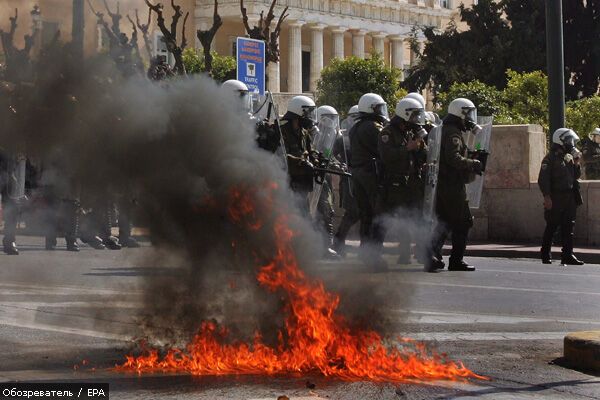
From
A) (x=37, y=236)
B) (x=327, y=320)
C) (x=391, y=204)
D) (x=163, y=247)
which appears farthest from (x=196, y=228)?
(x=37, y=236)

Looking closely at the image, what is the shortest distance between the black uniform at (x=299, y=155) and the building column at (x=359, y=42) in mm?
78965

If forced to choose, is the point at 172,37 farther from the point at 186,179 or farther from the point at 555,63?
the point at 555,63

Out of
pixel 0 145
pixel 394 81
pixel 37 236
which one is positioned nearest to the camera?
pixel 0 145

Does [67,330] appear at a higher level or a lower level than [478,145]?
lower

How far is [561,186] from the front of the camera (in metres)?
14.8

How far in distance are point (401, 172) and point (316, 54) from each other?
77.6 meters

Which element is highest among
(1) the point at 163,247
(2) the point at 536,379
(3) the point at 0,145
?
(3) the point at 0,145

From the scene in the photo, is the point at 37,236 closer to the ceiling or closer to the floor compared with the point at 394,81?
closer to the floor

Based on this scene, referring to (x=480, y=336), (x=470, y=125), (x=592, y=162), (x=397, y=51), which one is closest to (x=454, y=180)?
(x=470, y=125)

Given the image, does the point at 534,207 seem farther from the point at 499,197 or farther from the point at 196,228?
the point at 196,228

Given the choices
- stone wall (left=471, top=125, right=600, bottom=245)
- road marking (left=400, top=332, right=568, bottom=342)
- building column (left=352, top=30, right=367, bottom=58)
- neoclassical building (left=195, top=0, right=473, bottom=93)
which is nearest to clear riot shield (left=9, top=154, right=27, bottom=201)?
road marking (left=400, top=332, right=568, bottom=342)

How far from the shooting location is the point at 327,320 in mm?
6387

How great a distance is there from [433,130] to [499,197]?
18.0ft

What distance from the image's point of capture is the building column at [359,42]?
91188mm
